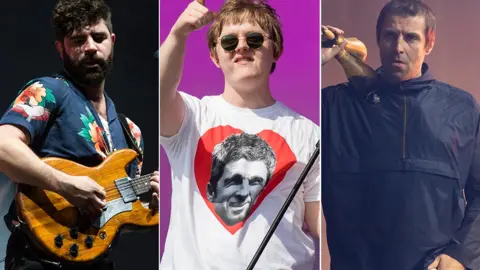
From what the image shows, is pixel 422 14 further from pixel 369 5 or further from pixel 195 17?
pixel 195 17

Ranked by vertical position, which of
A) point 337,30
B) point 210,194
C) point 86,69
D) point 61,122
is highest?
point 337,30

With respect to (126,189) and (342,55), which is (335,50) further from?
(126,189)

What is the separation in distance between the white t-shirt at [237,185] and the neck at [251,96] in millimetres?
41

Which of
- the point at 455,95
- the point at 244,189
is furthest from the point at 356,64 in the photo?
the point at 244,189

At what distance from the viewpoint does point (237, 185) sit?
495 cm

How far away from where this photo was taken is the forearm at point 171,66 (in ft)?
16.9

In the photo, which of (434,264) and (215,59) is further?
(215,59)

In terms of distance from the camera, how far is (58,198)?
4.80 m

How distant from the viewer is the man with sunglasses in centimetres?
486

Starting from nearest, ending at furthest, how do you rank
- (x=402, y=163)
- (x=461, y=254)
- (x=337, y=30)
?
1. (x=461, y=254)
2. (x=402, y=163)
3. (x=337, y=30)

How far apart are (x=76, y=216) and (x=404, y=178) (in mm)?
2161

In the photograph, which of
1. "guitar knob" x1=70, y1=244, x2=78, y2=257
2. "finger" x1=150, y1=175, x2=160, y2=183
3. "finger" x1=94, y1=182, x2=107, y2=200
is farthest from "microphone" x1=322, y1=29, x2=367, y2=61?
"guitar knob" x1=70, y1=244, x2=78, y2=257

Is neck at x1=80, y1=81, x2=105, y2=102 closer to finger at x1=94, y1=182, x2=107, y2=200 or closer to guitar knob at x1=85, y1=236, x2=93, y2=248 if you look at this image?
finger at x1=94, y1=182, x2=107, y2=200

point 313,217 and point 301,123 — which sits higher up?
point 301,123
